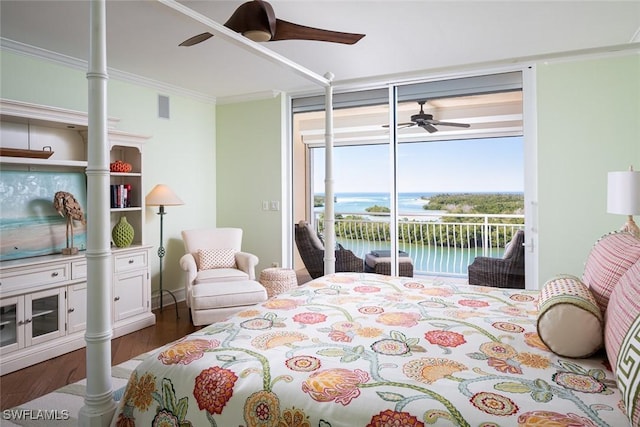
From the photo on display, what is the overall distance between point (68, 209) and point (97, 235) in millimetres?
2394

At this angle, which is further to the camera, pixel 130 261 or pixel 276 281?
pixel 276 281

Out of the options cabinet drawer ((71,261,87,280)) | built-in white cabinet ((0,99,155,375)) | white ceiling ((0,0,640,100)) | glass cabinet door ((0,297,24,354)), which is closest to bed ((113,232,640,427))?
built-in white cabinet ((0,99,155,375))

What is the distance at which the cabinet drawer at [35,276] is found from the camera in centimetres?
301

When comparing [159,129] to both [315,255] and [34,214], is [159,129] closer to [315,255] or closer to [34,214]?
[34,214]

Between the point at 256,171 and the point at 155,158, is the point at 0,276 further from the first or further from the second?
the point at 256,171

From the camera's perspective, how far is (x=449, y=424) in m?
1.03

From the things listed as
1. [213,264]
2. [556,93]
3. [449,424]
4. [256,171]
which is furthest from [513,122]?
[449,424]

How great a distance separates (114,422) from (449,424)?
1089mm

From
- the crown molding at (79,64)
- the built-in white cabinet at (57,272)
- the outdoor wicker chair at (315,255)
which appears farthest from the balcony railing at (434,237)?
the crown molding at (79,64)

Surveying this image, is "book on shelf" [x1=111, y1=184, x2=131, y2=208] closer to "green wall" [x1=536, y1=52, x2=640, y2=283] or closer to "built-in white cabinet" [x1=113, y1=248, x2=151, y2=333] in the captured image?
"built-in white cabinet" [x1=113, y1=248, x2=151, y2=333]

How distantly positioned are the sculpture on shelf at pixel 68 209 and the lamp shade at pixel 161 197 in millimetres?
796

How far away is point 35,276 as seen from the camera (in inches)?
125

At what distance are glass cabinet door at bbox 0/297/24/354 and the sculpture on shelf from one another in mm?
601

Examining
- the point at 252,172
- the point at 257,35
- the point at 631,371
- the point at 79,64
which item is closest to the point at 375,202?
the point at 252,172
